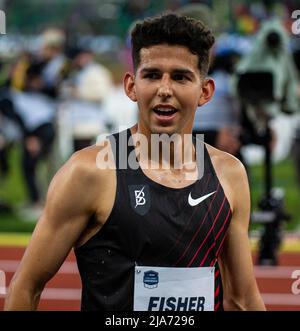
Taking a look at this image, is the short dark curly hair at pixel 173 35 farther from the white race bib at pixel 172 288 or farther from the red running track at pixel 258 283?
the red running track at pixel 258 283

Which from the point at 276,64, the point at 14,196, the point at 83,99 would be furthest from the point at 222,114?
the point at 14,196

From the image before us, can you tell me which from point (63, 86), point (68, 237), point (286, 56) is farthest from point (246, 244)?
point (63, 86)

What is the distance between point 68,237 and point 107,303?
0.22 meters

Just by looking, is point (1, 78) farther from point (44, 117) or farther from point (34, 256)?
point (34, 256)

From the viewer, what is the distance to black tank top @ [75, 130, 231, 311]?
300 cm

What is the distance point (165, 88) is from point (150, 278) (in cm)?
55

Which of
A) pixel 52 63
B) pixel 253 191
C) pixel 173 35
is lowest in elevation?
pixel 253 191

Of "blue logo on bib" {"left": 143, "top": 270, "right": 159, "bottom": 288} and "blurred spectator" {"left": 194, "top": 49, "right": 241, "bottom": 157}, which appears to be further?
"blurred spectator" {"left": 194, "top": 49, "right": 241, "bottom": 157}

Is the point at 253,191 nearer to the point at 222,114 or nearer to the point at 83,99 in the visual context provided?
the point at 83,99

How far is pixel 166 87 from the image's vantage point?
9.82 feet

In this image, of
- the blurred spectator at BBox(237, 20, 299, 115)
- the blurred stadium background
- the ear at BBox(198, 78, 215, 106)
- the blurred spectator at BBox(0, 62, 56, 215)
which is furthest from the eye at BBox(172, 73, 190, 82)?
the blurred spectator at BBox(0, 62, 56, 215)

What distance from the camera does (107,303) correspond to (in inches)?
119

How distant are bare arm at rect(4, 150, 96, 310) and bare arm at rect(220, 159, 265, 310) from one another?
48 centimetres

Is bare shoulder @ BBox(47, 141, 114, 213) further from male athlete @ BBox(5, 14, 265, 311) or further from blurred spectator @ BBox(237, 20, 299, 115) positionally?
blurred spectator @ BBox(237, 20, 299, 115)
